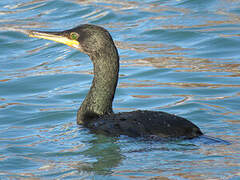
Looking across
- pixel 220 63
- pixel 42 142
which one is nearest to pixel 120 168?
pixel 42 142

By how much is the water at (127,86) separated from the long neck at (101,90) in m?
0.24

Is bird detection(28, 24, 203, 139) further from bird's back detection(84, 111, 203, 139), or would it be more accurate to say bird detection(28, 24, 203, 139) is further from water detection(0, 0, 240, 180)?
water detection(0, 0, 240, 180)

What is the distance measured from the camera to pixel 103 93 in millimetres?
7102

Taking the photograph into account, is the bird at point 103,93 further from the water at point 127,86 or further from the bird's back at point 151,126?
the water at point 127,86

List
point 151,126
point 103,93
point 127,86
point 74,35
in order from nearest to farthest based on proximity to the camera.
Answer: point 151,126, point 103,93, point 74,35, point 127,86

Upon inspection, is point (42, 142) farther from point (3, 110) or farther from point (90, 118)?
point (3, 110)

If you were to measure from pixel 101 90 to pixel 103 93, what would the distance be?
0.16 ft

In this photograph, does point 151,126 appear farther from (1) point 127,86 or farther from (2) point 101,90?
(1) point 127,86

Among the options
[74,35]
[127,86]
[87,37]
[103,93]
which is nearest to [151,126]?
[103,93]

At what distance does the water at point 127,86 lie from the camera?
226 inches

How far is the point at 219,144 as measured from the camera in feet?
19.7

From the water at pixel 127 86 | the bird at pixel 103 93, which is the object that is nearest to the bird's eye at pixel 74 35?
the bird at pixel 103 93

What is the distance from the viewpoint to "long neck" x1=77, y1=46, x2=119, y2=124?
703cm

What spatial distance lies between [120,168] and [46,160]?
89 centimetres
